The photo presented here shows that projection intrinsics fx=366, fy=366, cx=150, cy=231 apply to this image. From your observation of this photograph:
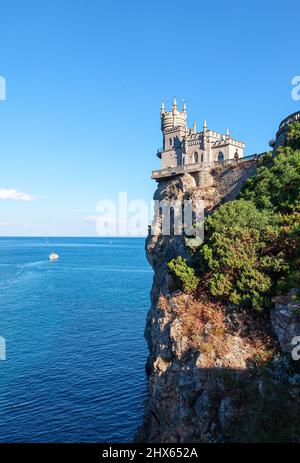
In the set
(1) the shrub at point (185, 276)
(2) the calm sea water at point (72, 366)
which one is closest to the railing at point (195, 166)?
(1) the shrub at point (185, 276)

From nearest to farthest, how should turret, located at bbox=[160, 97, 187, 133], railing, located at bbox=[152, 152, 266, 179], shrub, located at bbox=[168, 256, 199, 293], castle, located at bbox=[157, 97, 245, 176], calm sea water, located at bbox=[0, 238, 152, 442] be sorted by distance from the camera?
shrub, located at bbox=[168, 256, 199, 293] < calm sea water, located at bbox=[0, 238, 152, 442] < railing, located at bbox=[152, 152, 266, 179] < castle, located at bbox=[157, 97, 245, 176] < turret, located at bbox=[160, 97, 187, 133]

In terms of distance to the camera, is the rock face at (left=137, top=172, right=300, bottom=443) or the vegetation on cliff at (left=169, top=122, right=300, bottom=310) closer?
the rock face at (left=137, top=172, right=300, bottom=443)

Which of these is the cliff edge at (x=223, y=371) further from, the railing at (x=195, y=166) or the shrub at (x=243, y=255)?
the railing at (x=195, y=166)

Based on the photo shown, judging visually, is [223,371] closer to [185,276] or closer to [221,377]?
[221,377]

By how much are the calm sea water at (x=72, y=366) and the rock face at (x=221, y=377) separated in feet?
30.7

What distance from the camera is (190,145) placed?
1738 inches

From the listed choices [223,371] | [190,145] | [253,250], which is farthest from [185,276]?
[190,145]

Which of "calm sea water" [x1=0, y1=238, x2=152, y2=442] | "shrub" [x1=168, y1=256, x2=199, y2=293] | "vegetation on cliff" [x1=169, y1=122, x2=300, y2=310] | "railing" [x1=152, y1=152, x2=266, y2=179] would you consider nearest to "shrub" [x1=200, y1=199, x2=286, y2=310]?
"vegetation on cliff" [x1=169, y1=122, x2=300, y2=310]

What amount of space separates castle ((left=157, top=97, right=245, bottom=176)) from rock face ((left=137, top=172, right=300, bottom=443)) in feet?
72.4

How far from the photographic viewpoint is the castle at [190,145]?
41.8 meters

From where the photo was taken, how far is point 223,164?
126 feet

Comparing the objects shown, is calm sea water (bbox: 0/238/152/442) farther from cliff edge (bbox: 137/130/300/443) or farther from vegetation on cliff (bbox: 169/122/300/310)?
vegetation on cliff (bbox: 169/122/300/310)

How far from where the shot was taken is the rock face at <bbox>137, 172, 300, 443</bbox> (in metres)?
14.7
